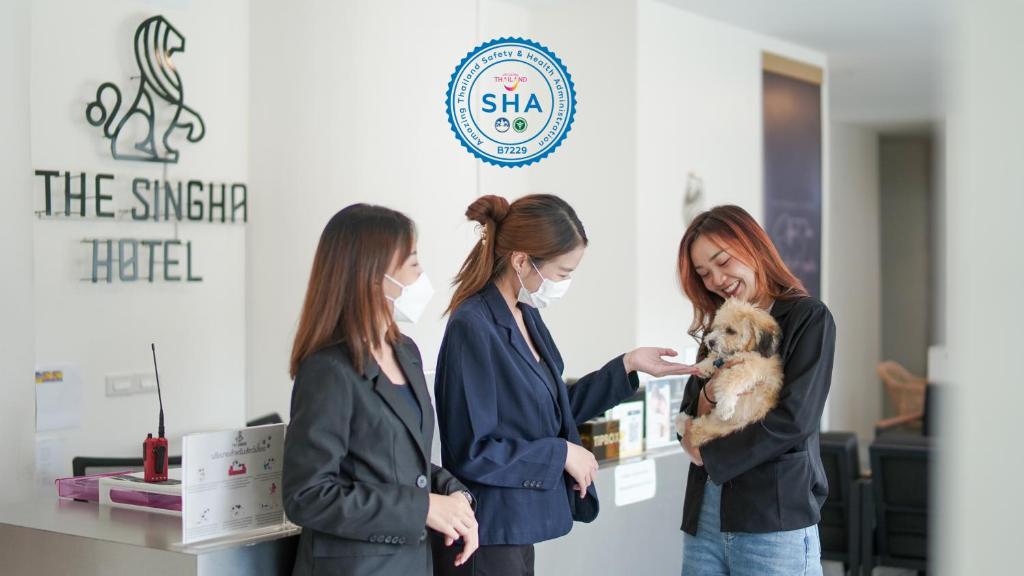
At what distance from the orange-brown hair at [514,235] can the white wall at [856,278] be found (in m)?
9.04

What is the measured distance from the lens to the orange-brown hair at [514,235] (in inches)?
96.7

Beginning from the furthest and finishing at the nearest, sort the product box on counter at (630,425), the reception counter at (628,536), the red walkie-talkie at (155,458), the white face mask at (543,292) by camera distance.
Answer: the product box on counter at (630,425)
the reception counter at (628,536)
the red walkie-talkie at (155,458)
the white face mask at (543,292)

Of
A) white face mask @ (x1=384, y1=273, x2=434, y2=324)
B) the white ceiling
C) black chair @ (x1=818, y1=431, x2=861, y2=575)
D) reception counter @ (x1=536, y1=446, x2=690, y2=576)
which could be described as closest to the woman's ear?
white face mask @ (x1=384, y1=273, x2=434, y2=324)

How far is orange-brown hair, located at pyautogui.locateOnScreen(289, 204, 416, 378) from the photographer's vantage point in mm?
2055

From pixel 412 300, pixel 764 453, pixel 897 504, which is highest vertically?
pixel 412 300

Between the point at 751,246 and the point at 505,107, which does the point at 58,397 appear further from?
the point at 751,246

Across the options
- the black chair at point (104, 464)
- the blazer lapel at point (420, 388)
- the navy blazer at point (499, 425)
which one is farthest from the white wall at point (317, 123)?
the blazer lapel at point (420, 388)

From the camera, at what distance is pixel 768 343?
232cm

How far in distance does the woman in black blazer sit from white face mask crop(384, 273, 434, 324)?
2.1 inches

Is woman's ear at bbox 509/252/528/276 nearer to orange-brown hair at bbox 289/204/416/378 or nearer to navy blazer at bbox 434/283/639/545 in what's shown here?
navy blazer at bbox 434/283/639/545

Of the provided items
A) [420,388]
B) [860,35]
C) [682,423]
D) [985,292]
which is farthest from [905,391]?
[985,292]

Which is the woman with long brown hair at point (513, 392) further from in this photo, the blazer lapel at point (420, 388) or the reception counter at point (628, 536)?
the reception counter at point (628, 536)

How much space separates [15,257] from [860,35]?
6.04 metres

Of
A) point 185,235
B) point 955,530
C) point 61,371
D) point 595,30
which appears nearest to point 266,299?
point 185,235
